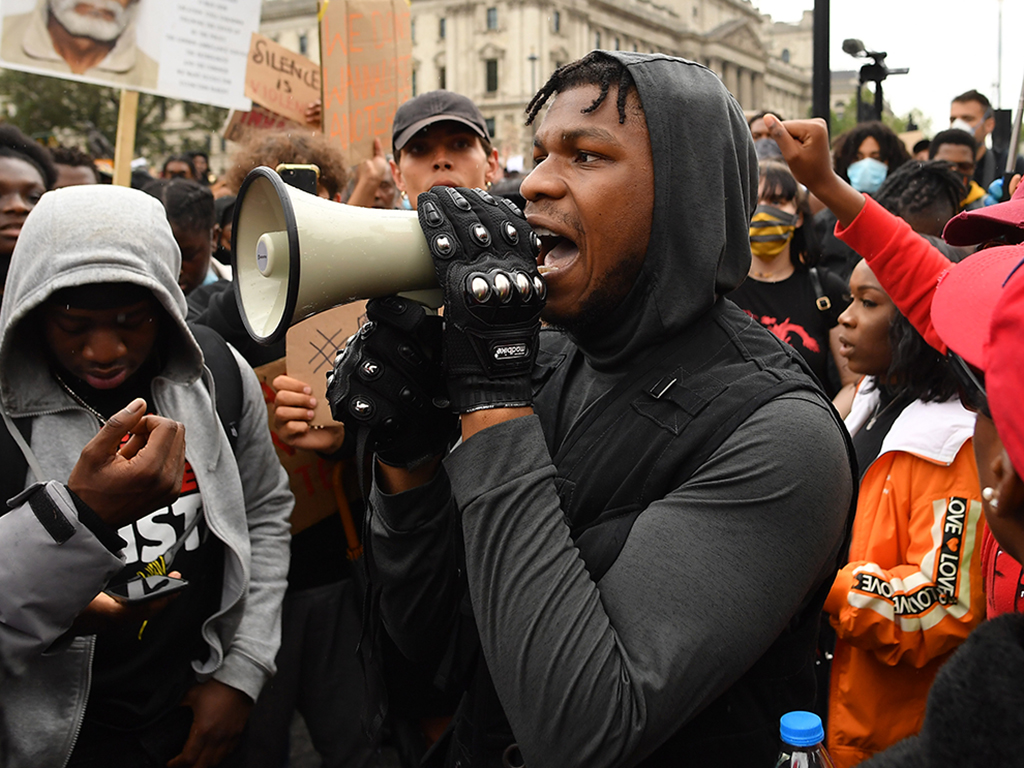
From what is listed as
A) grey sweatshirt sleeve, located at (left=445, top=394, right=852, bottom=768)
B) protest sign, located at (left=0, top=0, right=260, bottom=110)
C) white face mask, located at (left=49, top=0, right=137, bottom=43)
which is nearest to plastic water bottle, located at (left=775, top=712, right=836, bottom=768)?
grey sweatshirt sleeve, located at (left=445, top=394, right=852, bottom=768)

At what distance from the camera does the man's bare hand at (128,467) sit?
1.79 m

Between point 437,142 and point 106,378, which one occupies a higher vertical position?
point 437,142

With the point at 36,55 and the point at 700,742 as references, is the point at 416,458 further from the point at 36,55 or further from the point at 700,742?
the point at 36,55

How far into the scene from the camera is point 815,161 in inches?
94.1

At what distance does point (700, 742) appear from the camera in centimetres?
146

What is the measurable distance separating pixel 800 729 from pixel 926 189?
A: 327cm

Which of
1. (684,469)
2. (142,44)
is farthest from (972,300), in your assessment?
(142,44)

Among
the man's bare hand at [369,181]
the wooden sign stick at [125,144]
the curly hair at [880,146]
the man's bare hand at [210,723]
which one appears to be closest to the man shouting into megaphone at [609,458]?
the man's bare hand at [210,723]

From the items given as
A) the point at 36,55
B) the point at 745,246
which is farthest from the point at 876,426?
the point at 36,55

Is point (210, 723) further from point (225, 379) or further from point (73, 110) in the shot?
point (73, 110)

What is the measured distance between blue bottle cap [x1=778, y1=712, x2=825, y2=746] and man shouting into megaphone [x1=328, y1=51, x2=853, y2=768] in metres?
0.04

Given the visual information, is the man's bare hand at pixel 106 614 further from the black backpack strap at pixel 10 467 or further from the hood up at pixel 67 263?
the hood up at pixel 67 263

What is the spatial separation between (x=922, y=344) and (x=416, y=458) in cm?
180

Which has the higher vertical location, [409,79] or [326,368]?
[409,79]
